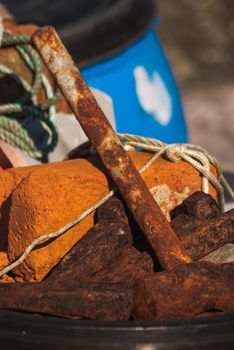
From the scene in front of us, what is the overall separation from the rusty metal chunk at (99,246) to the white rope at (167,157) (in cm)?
3

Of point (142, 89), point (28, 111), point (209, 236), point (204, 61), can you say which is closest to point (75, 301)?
point (209, 236)

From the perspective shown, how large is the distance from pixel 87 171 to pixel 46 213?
12 cm

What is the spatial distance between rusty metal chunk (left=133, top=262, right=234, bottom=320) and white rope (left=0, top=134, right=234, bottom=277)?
248mm

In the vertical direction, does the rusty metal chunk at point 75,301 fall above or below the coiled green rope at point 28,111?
below

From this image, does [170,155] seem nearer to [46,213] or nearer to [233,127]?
[46,213]

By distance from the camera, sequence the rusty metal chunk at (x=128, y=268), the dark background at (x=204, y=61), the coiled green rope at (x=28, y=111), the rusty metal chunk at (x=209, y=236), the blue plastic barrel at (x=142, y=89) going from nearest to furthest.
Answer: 1. the rusty metal chunk at (x=128, y=268)
2. the rusty metal chunk at (x=209, y=236)
3. the coiled green rope at (x=28, y=111)
4. the blue plastic barrel at (x=142, y=89)
5. the dark background at (x=204, y=61)

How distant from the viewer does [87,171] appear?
1.67 m

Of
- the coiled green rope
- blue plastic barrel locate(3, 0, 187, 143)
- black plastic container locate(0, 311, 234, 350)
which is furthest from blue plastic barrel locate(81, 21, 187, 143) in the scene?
black plastic container locate(0, 311, 234, 350)

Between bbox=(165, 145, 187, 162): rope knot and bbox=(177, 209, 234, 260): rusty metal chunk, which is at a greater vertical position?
bbox=(165, 145, 187, 162): rope knot

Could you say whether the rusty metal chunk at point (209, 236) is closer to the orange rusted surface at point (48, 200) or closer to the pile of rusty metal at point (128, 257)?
the pile of rusty metal at point (128, 257)

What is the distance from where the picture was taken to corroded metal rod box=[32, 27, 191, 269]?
1.56m

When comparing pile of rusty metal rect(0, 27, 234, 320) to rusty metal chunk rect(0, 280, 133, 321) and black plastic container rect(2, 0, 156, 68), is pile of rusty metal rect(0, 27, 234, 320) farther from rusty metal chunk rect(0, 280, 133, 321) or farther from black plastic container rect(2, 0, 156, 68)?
black plastic container rect(2, 0, 156, 68)

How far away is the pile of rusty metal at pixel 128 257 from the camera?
4.50 feet

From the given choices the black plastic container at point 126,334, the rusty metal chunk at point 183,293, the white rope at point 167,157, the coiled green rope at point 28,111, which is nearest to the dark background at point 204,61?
the coiled green rope at point 28,111
